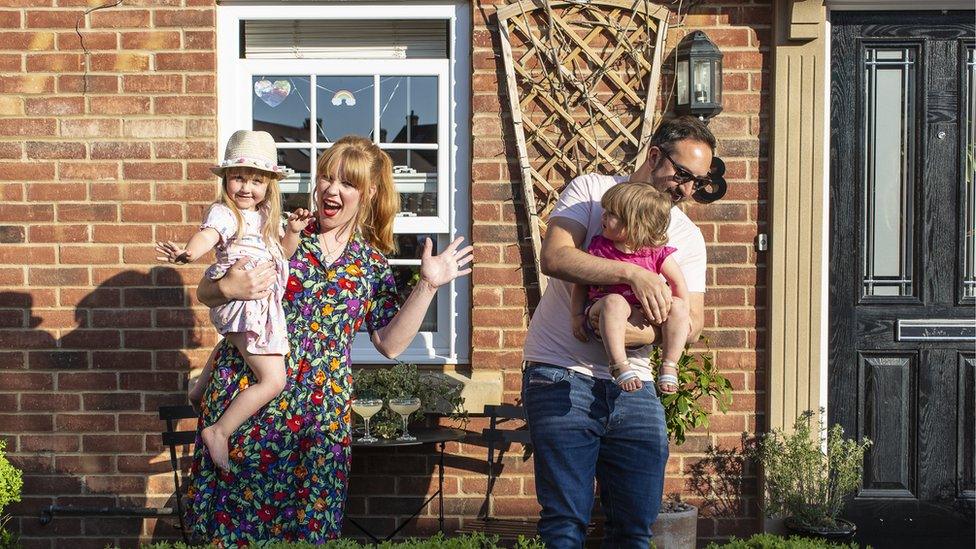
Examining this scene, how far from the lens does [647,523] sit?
9.71ft

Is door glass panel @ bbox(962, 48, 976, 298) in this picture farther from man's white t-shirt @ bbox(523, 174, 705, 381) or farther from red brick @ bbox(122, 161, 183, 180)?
red brick @ bbox(122, 161, 183, 180)

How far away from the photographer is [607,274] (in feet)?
9.66

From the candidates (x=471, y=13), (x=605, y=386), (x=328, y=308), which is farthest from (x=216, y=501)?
(x=471, y=13)

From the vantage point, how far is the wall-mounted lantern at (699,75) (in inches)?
188

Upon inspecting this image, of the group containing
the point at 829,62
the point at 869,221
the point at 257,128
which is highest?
the point at 829,62

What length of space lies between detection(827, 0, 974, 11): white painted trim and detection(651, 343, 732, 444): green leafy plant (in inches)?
70.0

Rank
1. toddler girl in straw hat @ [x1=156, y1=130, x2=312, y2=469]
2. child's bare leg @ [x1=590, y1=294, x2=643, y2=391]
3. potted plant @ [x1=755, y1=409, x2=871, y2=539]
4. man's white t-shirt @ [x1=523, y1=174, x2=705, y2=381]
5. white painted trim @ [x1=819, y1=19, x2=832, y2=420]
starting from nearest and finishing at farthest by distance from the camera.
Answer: child's bare leg @ [x1=590, y1=294, x2=643, y2=391]
man's white t-shirt @ [x1=523, y1=174, x2=705, y2=381]
toddler girl in straw hat @ [x1=156, y1=130, x2=312, y2=469]
potted plant @ [x1=755, y1=409, x2=871, y2=539]
white painted trim @ [x1=819, y1=19, x2=832, y2=420]

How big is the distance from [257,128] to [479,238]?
1.24m

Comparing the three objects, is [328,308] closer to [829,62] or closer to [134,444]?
[134,444]

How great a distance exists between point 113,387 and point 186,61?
1595 millimetres

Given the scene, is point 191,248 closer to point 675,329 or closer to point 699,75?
point 675,329

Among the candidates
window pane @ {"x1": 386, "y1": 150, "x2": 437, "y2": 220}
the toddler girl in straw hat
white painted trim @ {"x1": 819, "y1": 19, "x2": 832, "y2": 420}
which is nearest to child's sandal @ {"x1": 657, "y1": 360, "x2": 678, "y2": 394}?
the toddler girl in straw hat

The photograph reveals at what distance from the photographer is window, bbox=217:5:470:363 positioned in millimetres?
5098

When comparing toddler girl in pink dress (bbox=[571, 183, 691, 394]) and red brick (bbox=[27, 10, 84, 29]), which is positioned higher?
red brick (bbox=[27, 10, 84, 29])
